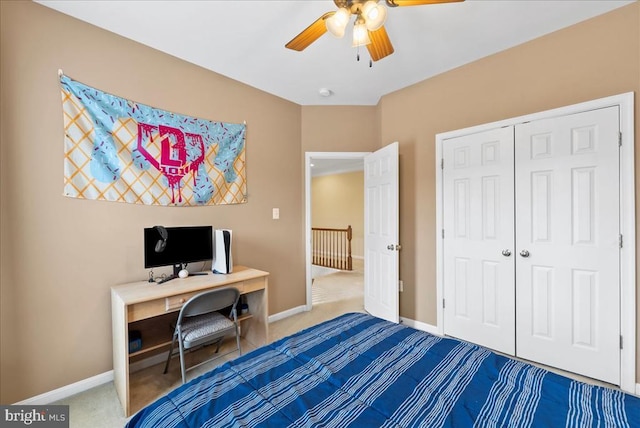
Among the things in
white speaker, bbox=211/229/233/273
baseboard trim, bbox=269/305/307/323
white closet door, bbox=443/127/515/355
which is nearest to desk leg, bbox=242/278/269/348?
white speaker, bbox=211/229/233/273

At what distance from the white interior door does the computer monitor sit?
71.3 inches

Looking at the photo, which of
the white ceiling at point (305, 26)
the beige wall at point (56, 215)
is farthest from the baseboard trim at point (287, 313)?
the white ceiling at point (305, 26)

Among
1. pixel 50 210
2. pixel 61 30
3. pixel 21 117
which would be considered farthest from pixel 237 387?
pixel 61 30

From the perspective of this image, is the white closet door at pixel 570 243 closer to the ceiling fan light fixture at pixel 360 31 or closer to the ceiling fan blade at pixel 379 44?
the ceiling fan blade at pixel 379 44

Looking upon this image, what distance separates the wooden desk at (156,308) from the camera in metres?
1.75

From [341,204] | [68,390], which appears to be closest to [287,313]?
[68,390]

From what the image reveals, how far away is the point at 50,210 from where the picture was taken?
185cm

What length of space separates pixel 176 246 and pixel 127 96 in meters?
1.25

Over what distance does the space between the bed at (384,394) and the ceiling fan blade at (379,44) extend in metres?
1.77

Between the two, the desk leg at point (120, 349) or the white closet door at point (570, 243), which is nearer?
the desk leg at point (120, 349)

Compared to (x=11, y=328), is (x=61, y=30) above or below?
Answer: above

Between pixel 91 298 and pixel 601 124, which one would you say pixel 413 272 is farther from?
pixel 91 298

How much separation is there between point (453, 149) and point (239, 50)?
2171 mm

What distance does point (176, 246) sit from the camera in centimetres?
227
